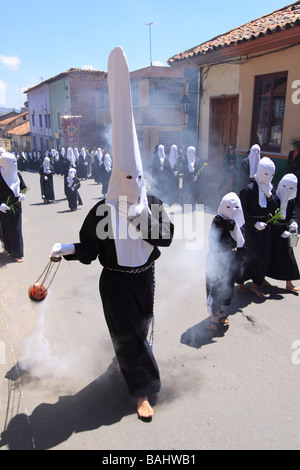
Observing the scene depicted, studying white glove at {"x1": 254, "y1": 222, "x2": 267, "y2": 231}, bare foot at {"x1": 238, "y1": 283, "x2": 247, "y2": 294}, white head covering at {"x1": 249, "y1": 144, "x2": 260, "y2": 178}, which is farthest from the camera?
white head covering at {"x1": 249, "y1": 144, "x2": 260, "y2": 178}

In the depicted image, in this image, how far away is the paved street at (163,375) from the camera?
9.02 feet

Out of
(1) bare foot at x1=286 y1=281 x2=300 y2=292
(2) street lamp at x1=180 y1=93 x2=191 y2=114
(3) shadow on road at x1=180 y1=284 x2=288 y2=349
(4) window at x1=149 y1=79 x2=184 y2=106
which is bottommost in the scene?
(3) shadow on road at x1=180 y1=284 x2=288 y2=349

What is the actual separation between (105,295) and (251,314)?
219 centimetres

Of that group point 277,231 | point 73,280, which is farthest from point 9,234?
point 277,231

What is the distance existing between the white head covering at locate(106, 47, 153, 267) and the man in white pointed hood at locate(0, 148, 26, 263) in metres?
3.86

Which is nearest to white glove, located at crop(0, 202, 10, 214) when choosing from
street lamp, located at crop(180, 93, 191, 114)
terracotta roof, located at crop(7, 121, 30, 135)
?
street lamp, located at crop(180, 93, 191, 114)

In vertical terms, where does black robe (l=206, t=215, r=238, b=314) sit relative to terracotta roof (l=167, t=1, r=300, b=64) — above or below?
below

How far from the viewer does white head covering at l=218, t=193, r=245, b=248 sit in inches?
158

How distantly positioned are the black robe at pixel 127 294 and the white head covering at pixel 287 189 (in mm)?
2464

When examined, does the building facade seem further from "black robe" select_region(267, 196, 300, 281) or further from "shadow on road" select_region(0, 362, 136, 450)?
"shadow on road" select_region(0, 362, 136, 450)

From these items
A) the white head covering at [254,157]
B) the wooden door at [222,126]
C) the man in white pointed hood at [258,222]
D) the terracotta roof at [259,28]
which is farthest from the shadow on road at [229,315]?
the wooden door at [222,126]

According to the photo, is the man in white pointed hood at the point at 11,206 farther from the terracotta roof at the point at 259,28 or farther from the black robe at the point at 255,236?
the terracotta roof at the point at 259,28

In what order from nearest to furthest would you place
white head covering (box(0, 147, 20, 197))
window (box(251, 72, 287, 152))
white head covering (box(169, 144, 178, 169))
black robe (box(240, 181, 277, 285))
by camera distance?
1. black robe (box(240, 181, 277, 285))
2. white head covering (box(0, 147, 20, 197))
3. window (box(251, 72, 287, 152))
4. white head covering (box(169, 144, 178, 169))

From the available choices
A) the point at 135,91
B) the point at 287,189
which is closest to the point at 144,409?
the point at 287,189
